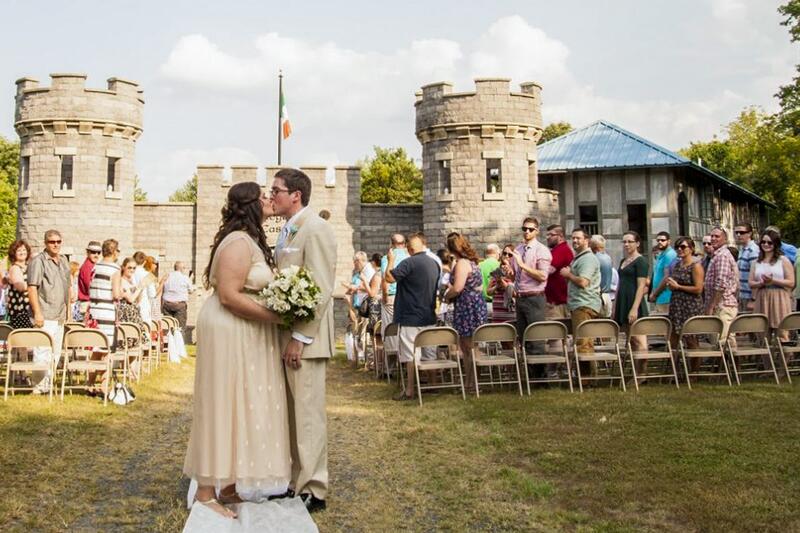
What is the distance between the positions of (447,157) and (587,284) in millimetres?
16221

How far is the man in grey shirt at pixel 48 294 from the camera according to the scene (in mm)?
9344

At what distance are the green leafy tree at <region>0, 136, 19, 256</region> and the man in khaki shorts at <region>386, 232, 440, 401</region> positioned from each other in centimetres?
4613

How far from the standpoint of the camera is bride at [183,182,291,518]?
15.0 feet

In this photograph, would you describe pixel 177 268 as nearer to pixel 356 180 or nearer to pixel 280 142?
pixel 356 180

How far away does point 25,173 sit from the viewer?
25938mm

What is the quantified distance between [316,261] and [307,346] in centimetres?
56

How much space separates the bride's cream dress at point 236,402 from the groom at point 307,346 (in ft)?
0.55

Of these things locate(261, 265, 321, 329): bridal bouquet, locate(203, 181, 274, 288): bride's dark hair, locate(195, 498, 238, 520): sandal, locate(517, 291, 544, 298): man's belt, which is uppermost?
locate(203, 181, 274, 288): bride's dark hair

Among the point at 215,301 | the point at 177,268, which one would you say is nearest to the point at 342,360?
the point at 177,268

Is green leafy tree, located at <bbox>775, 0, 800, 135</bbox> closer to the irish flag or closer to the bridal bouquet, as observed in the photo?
the irish flag

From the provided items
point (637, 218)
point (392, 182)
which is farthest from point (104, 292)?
point (392, 182)

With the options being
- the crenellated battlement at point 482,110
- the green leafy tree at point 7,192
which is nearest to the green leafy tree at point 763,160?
the crenellated battlement at point 482,110

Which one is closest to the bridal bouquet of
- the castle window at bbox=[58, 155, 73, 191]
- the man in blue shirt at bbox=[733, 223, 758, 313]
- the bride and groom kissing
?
the bride and groom kissing

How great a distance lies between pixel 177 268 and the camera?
15.9 metres
